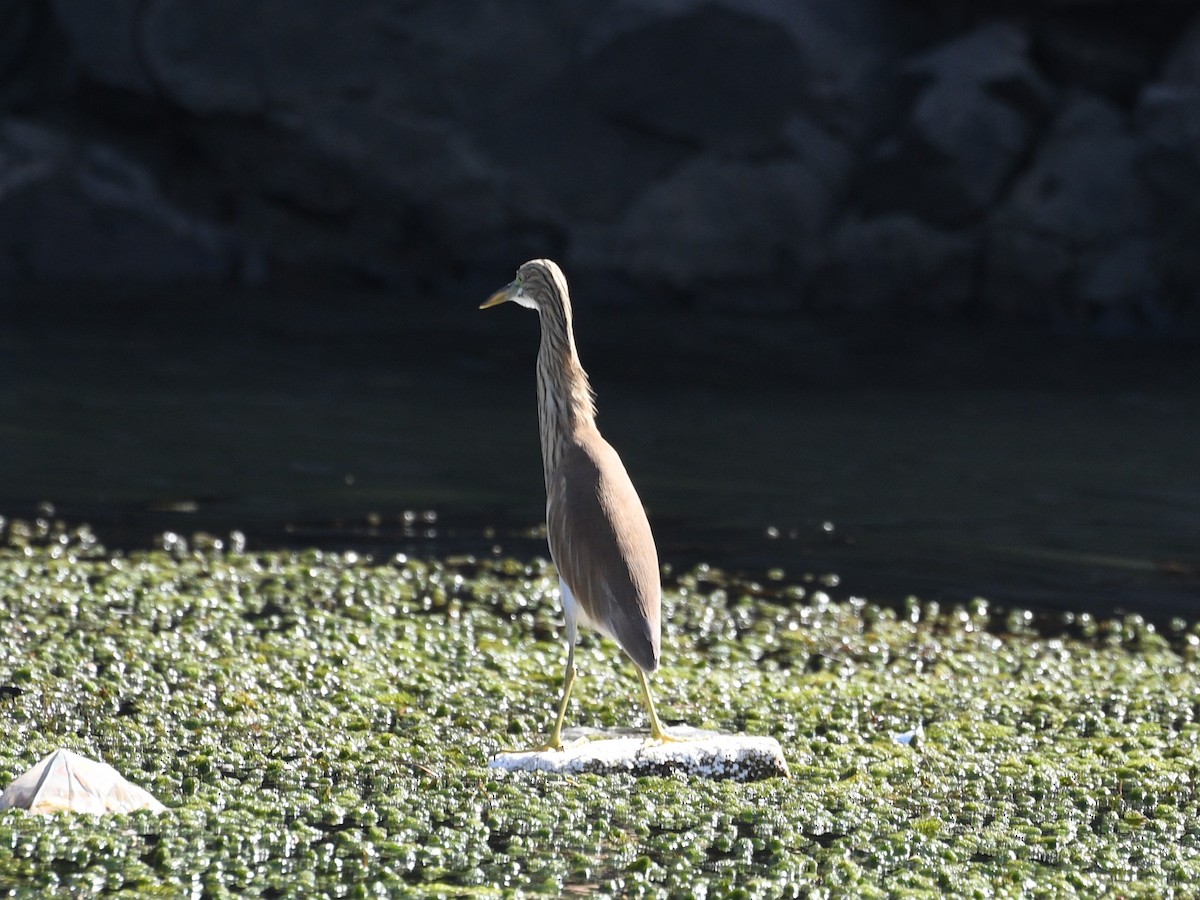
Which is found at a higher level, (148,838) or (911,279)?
(911,279)

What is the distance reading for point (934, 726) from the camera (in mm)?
9633

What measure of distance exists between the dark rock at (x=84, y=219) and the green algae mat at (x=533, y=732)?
24225mm

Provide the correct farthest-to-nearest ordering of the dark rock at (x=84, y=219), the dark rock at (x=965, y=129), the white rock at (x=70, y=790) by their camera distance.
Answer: the dark rock at (x=84, y=219)
the dark rock at (x=965, y=129)
the white rock at (x=70, y=790)

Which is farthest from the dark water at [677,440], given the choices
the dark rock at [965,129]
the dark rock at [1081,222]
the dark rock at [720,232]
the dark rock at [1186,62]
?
the dark rock at [1186,62]

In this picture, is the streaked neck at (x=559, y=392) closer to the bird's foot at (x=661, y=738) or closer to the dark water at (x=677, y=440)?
the bird's foot at (x=661, y=738)

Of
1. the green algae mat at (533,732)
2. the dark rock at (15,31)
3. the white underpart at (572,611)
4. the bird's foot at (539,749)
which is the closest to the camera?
the green algae mat at (533,732)

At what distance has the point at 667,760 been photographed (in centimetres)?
822

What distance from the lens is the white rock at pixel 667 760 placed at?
8203 mm

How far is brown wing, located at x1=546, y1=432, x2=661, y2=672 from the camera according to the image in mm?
8414

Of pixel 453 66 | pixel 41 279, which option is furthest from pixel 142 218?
pixel 453 66

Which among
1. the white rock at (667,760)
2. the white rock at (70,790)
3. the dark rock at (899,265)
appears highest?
the dark rock at (899,265)

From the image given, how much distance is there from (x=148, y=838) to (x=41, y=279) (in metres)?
31.8

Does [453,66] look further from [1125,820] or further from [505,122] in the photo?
[1125,820]

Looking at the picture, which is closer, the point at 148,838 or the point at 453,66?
the point at 148,838
